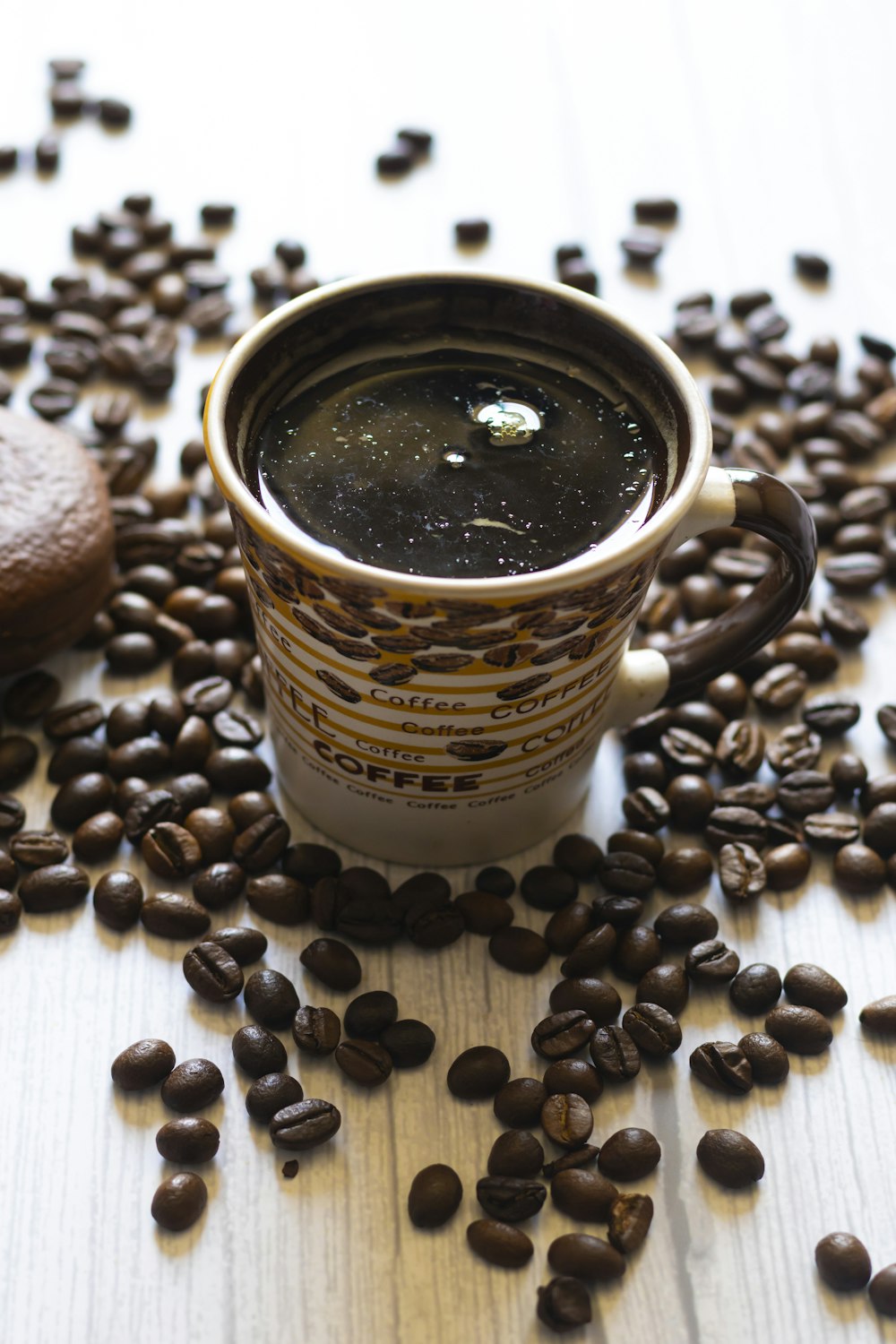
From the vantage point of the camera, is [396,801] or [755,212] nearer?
[396,801]

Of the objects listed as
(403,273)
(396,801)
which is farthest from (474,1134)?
(403,273)

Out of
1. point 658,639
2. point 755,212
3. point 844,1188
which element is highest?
point 755,212

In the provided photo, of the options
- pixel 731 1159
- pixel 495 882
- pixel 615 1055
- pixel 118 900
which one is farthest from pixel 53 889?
pixel 731 1159

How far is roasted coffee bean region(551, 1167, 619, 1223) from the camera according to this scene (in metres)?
0.97

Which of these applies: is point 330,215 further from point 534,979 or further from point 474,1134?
point 474,1134

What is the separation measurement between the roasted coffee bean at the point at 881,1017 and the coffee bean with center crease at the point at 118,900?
0.61m

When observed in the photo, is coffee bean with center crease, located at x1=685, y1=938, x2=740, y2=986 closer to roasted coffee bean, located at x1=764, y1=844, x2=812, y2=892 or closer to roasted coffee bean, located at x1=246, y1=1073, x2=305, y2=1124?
roasted coffee bean, located at x1=764, y1=844, x2=812, y2=892

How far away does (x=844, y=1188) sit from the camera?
1.01 metres

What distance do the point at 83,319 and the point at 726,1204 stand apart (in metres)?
1.21

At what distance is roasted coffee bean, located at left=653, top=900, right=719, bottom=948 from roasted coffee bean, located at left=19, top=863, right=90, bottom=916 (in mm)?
492

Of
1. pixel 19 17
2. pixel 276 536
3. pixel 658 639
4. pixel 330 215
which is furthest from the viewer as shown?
pixel 19 17

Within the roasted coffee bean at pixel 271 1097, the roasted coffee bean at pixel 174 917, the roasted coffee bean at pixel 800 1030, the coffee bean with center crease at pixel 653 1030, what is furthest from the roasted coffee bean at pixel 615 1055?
the roasted coffee bean at pixel 174 917

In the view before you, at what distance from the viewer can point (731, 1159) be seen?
0.99 meters

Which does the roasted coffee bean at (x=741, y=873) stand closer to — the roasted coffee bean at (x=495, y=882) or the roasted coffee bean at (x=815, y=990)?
the roasted coffee bean at (x=815, y=990)
